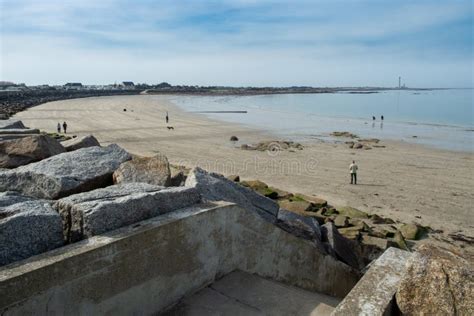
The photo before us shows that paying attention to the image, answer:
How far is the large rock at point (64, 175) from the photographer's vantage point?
4.29 meters

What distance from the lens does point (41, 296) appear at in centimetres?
242

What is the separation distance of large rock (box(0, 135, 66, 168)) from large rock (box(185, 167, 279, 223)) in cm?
262

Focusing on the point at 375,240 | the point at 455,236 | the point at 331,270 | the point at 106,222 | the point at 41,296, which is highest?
the point at 106,222

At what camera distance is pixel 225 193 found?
5008 millimetres

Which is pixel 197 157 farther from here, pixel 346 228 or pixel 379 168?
pixel 346 228

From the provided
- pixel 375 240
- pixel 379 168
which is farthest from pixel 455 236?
pixel 379 168

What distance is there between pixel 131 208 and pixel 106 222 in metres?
→ 0.27

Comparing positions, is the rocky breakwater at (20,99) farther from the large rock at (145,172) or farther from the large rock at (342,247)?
the large rock at (342,247)

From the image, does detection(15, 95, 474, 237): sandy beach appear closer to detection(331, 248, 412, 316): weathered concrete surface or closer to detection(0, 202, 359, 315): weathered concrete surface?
detection(0, 202, 359, 315): weathered concrete surface

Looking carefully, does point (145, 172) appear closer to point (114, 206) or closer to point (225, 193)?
point (225, 193)

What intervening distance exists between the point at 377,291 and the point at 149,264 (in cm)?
173

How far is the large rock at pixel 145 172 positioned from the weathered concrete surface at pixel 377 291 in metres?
2.75

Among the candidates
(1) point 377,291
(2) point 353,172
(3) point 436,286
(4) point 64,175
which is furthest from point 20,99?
(3) point 436,286

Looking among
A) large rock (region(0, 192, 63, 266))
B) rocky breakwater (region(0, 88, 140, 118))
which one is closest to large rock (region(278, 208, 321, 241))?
large rock (region(0, 192, 63, 266))
